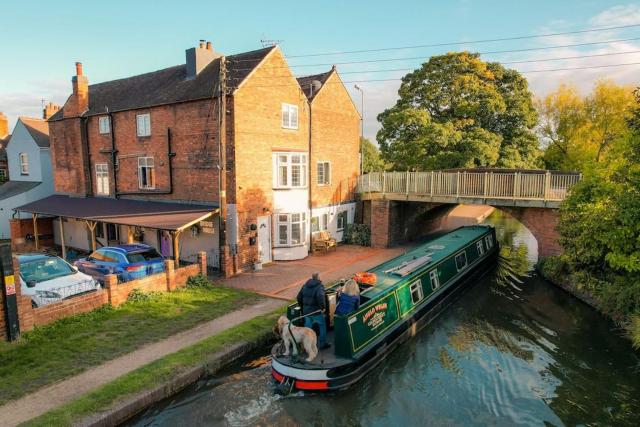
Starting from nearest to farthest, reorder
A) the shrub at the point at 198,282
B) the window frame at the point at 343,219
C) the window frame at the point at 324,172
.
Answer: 1. the shrub at the point at 198,282
2. the window frame at the point at 324,172
3. the window frame at the point at 343,219

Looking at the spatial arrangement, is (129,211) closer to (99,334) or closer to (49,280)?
(49,280)

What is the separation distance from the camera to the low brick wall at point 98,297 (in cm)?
969

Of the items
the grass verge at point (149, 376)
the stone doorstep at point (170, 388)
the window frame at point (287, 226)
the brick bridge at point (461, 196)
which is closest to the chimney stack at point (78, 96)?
the window frame at point (287, 226)

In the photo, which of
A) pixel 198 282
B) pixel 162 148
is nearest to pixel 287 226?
pixel 198 282

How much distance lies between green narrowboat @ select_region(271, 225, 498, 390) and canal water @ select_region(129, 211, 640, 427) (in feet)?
1.25

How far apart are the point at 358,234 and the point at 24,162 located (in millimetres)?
24187

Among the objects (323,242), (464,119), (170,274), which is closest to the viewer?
(170,274)

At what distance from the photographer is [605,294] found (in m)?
12.8

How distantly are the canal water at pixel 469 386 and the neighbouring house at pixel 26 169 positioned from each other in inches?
928

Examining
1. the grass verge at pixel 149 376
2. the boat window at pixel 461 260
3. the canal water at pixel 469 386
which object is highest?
the boat window at pixel 461 260

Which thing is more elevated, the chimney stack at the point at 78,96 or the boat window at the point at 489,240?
the chimney stack at the point at 78,96

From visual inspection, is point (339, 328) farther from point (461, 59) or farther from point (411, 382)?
point (461, 59)

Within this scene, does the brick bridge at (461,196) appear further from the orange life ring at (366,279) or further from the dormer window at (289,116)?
the orange life ring at (366,279)

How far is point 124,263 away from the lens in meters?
13.9
